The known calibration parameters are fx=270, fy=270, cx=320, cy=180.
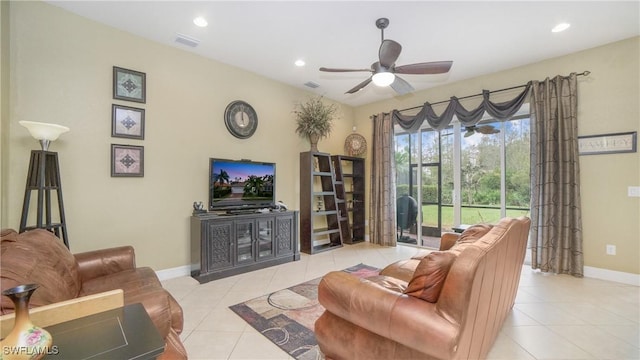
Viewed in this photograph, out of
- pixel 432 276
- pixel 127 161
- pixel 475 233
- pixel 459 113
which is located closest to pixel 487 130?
pixel 459 113

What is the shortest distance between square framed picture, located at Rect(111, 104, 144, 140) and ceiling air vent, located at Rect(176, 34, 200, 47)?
0.98 m

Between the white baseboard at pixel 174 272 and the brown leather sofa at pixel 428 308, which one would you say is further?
the white baseboard at pixel 174 272

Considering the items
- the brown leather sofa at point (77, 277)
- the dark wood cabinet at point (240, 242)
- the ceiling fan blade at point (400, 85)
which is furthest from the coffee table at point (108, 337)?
the ceiling fan blade at point (400, 85)

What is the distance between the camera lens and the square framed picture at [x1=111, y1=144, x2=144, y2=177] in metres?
3.06

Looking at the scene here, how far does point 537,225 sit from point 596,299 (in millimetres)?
1099

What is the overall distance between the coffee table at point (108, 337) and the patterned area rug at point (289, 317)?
1201 millimetres

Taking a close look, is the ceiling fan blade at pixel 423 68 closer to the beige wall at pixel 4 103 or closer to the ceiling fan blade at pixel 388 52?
the ceiling fan blade at pixel 388 52

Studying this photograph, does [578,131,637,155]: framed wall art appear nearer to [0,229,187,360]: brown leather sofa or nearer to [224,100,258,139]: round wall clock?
[224,100,258,139]: round wall clock

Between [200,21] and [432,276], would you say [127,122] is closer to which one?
[200,21]

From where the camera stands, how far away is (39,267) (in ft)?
5.12

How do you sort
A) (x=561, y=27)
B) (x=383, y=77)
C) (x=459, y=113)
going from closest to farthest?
(x=383, y=77), (x=561, y=27), (x=459, y=113)

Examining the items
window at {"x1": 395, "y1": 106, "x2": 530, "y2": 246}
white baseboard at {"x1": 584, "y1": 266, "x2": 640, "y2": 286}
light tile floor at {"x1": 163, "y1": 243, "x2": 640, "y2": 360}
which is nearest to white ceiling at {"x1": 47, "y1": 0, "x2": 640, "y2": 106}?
window at {"x1": 395, "y1": 106, "x2": 530, "y2": 246}

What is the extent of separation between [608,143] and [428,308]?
12.8ft

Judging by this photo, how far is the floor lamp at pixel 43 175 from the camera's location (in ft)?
7.59
